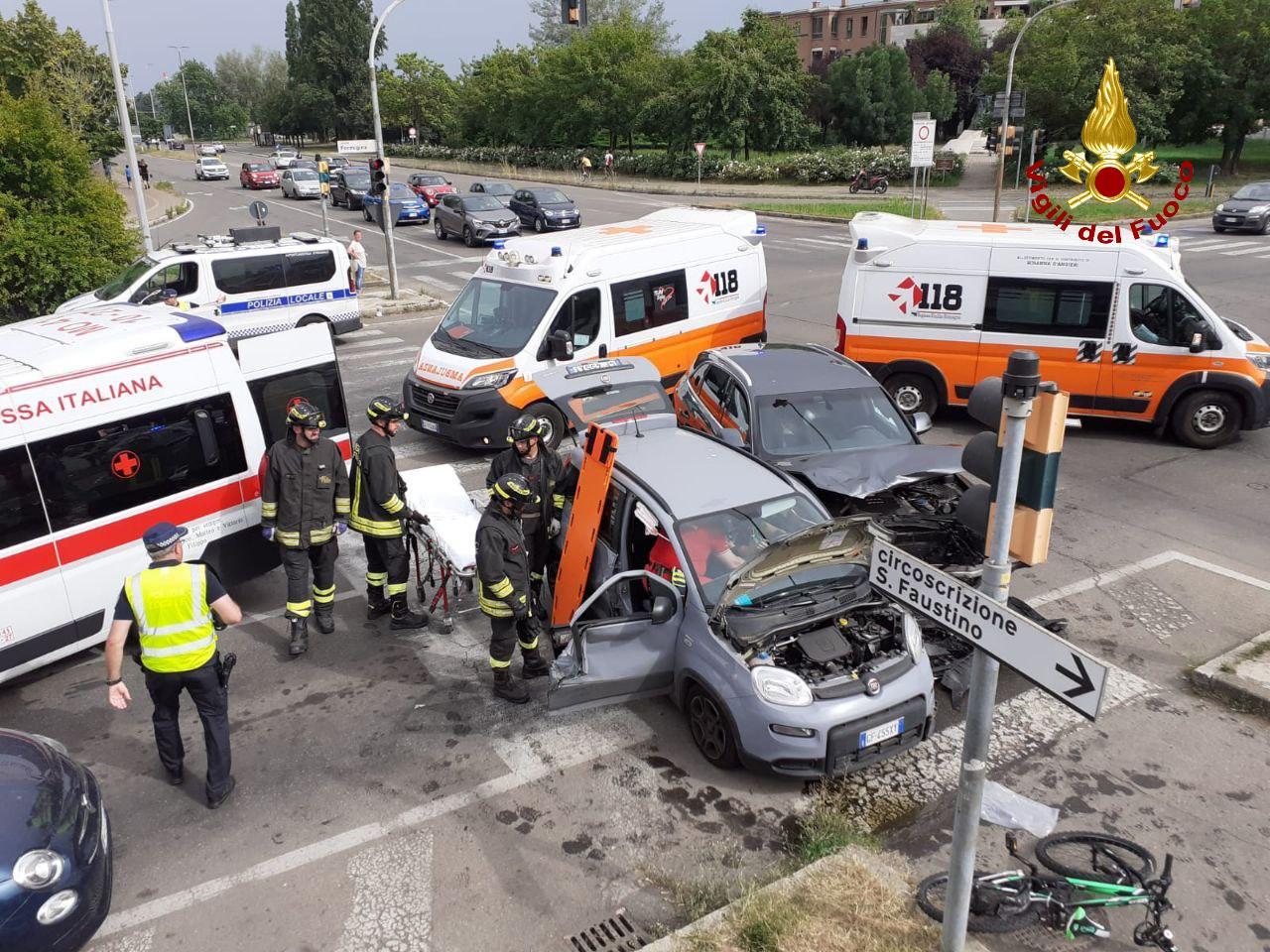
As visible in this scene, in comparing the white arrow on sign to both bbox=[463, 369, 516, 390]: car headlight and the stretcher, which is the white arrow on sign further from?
bbox=[463, 369, 516, 390]: car headlight

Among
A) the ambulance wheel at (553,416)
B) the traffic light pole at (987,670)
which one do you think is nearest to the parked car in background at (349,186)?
the ambulance wheel at (553,416)

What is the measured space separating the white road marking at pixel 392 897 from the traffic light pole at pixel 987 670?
Result: 2.55m

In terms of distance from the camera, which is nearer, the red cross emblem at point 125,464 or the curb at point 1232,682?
the curb at point 1232,682

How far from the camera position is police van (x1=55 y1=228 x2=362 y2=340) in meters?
15.5

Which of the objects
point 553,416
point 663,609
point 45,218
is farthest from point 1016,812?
point 45,218

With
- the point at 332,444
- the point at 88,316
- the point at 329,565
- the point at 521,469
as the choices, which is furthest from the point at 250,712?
the point at 88,316

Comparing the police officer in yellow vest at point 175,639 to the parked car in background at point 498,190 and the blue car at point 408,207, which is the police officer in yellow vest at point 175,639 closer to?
the parked car in background at point 498,190

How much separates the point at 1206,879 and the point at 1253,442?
8.99 metres

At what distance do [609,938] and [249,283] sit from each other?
14430 millimetres

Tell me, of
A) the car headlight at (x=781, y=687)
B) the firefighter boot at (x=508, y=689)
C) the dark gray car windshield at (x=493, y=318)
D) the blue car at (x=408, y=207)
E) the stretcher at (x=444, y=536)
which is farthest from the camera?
the blue car at (x=408, y=207)

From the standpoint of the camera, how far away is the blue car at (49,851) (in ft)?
13.8

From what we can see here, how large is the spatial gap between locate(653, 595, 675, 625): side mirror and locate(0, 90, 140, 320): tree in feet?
52.1

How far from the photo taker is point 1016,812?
3.97 m

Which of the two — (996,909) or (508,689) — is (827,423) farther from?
(996,909)
